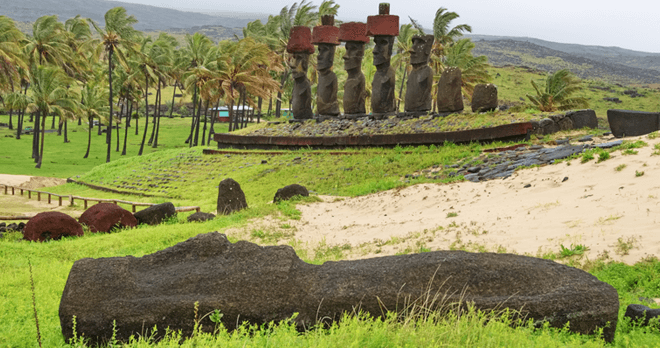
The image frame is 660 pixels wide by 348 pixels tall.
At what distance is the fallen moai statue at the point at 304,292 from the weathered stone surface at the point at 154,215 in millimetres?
9858

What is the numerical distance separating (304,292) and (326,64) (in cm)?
2239

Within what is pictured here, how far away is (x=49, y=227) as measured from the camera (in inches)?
512

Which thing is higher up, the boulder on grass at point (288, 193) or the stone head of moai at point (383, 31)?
the stone head of moai at point (383, 31)

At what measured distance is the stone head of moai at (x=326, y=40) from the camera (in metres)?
26.1

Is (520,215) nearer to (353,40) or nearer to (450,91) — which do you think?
(450,91)

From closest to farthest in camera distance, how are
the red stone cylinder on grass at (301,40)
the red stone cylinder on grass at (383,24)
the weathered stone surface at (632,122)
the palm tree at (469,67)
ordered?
the weathered stone surface at (632,122)
the red stone cylinder on grass at (383,24)
the red stone cylinder on grass at (301,40)
the palm tree at (469,67)

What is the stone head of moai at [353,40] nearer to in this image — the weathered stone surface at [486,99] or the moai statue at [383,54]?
the moai statue at [383,54]

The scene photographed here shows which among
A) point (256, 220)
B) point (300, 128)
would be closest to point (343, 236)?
point (256, 220)

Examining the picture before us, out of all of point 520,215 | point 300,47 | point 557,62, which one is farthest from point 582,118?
point 557,62

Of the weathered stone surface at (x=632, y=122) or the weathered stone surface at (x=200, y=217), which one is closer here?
the weathered stone surface at (x=200, y=217)

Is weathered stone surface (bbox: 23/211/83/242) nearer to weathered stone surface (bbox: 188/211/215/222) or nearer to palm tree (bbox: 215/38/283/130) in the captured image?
weathered stone surface (bbox: 188/211/215/222)

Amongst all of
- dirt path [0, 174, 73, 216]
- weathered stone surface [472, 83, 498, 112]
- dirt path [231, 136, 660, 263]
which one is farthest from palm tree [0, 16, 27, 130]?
dirt path [231, 136, 660, 263]

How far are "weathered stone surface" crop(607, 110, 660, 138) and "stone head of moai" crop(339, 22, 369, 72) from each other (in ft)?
40.4

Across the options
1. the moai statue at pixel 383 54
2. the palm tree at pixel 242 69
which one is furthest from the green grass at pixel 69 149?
the moai statue at pixel 383 54
